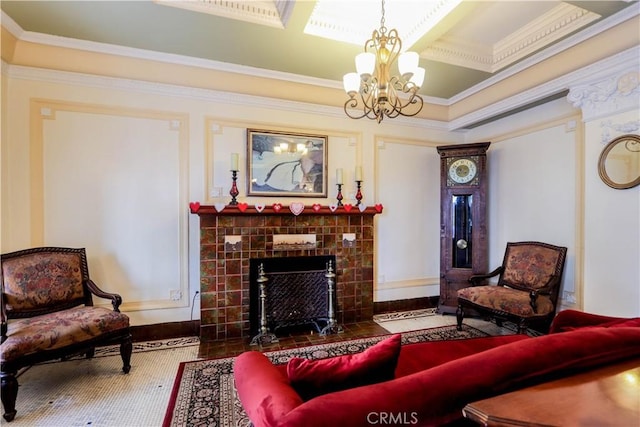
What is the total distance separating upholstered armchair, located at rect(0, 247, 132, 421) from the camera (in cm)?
196

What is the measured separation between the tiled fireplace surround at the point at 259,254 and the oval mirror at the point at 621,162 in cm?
219

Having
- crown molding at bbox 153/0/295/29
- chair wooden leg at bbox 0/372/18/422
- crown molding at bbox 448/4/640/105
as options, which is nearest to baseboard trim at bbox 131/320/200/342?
chair wooden leg at bbox 0/372/18/422

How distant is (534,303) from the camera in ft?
9.20

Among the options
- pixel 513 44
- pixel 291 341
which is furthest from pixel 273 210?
pixel 513 44

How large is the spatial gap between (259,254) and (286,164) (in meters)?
1.14

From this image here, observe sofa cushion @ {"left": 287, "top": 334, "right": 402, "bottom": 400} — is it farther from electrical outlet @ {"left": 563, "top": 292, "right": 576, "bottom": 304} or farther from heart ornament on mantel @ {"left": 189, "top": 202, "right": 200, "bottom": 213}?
electrical outlet @ {"left": 563, "top": 292, "right": 576, "bottom": 304}

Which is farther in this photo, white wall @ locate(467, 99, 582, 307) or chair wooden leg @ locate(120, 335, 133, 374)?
white wall @ locate(467, 99, 582, 307)

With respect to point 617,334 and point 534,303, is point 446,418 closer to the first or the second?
point 617,334

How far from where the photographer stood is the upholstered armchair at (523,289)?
2.85m

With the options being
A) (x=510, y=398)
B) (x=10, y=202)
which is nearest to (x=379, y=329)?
(x=510, y=398)

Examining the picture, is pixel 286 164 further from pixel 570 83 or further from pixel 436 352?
pixel 570 83

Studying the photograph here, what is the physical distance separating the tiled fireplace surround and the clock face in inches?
49.8

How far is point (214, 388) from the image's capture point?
2.21m

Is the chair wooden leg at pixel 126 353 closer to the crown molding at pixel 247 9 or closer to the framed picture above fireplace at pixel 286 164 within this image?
the framed picture above fireplace at pixel 286 164
